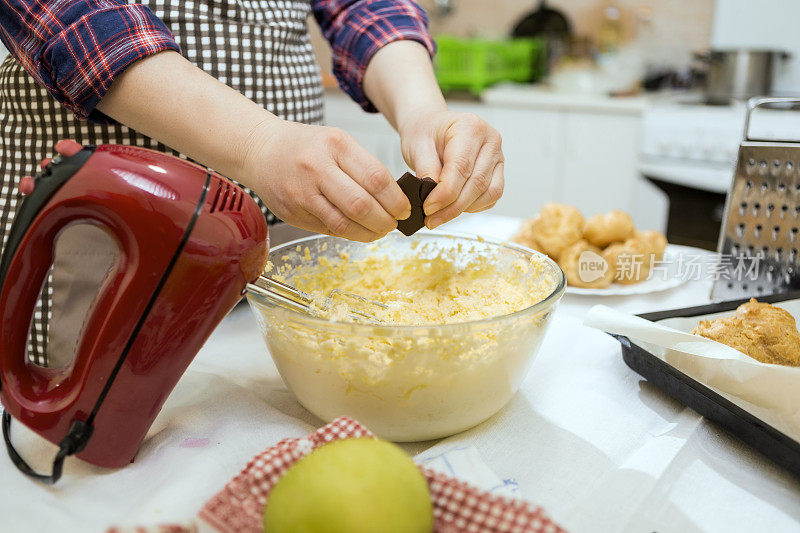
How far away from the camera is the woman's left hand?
2.22 ft

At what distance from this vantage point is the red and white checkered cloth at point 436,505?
42 cm

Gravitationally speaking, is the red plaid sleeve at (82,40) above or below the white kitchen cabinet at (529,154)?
above

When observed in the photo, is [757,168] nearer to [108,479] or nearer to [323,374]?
[323,374]

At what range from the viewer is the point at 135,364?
1.69 ft

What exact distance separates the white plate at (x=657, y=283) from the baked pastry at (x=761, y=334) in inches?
10.8

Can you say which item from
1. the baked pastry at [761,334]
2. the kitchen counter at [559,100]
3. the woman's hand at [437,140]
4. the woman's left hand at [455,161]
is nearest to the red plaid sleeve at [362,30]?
the woman's hand at [437,140]

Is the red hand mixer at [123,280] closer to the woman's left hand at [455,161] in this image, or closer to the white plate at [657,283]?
the woman's left hand at [455,161]

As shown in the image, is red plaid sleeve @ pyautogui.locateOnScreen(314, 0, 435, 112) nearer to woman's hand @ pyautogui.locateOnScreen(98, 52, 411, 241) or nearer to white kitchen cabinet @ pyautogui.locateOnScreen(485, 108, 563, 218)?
woman's hand @ pyautogui.locateOnScreen(98, 52, 411, 241)

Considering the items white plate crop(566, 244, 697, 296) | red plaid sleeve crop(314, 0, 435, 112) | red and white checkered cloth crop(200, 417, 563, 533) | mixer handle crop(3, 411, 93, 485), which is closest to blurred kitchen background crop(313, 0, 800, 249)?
white plate crop(566, 244, 697, 296)

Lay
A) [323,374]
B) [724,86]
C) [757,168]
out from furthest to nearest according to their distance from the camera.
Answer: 1. [724,86]
2. [757,168]
3. [323,374]

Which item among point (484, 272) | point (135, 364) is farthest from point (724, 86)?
point (135, 364)

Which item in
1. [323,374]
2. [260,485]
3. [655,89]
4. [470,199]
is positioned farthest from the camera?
[655,89]

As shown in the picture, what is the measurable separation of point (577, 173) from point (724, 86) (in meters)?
0.61

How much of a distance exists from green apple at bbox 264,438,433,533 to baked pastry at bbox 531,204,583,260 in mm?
704
